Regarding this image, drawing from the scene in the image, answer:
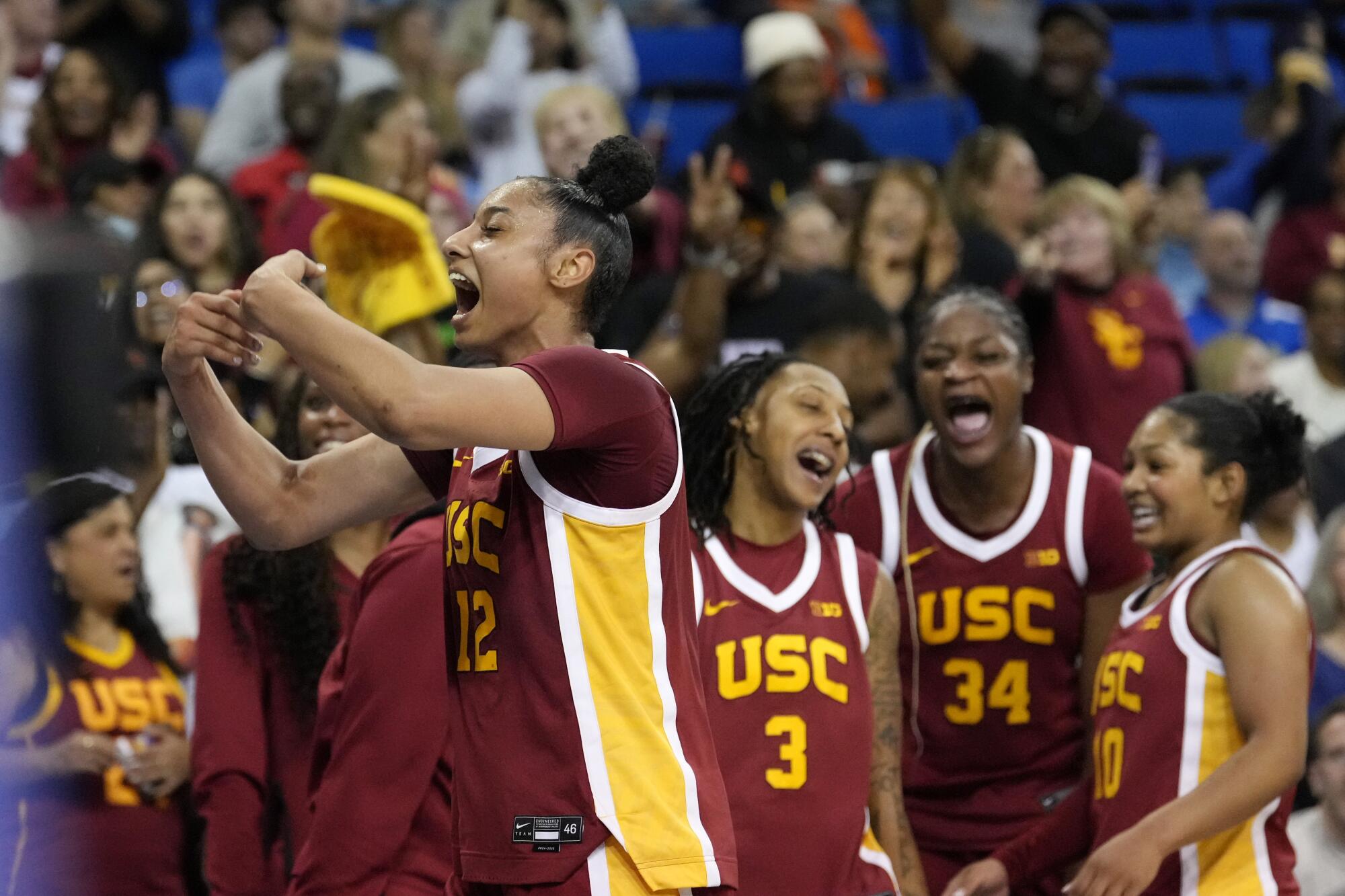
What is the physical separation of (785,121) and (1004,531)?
428 cm

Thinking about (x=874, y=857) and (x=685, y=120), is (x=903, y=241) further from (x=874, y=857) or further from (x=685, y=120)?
(x=874, y=857)

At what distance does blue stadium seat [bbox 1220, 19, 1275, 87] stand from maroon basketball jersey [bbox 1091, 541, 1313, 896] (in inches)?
350

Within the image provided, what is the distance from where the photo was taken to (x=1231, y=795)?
423cm

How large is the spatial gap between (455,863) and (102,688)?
1.97m

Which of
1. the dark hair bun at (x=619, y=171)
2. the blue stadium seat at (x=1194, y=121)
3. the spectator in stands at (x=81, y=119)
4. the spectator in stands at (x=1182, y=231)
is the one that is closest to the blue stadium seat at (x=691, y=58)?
the blue stadium seat at (x=1194, y=121)

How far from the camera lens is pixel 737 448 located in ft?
15.3

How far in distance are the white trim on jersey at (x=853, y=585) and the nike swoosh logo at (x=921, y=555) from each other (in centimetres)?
49

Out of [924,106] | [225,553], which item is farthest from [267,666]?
[924,106]

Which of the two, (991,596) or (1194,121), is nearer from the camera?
(991,596)

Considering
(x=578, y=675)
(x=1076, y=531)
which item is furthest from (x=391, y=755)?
(x=1076, y=531)

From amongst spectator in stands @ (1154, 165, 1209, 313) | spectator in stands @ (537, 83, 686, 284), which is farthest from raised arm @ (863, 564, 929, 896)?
spectator in stands @ (1154, 165, 1209, 313)

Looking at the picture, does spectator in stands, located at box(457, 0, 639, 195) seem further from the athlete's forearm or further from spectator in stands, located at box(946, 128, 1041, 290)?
the athlete's forearm

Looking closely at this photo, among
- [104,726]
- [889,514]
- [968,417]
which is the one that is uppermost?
[968,417]

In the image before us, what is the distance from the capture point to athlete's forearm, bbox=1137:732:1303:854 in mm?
4215
